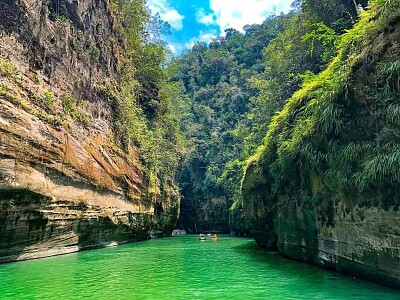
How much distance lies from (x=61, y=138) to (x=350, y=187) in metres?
13.4

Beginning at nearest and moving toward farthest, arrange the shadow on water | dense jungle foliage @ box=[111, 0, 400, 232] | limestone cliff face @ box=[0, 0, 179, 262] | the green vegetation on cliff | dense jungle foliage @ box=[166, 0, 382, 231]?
the green vegetation on cliff, the shadow on water, dense jungle foliage @ box=[111, 0, 400, 232], limestone cliff face @ box=[0, 0, 179, 262], dense jungle foliage @ box=[166, 0, 382, 231]

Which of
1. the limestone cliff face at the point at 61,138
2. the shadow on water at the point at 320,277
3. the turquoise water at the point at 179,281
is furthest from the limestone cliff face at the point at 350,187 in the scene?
the limestone cliff face at the point at 61,138

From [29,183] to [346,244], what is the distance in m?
11.9

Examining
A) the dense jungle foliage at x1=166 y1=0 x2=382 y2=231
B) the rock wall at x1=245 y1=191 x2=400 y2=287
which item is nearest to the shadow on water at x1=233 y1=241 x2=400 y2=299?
the rock wall at x1=245 y1=191 x2=400 y2=287

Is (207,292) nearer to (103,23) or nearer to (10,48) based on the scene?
(10,48)

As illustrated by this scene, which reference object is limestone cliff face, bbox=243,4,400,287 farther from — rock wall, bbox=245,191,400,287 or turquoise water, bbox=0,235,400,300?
turquoise water, bbox=0,235,400,300

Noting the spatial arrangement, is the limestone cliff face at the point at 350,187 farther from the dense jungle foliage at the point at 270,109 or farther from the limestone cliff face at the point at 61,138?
the limestone cliff face at the point at 61,138

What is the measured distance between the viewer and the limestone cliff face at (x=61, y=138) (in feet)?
47.0

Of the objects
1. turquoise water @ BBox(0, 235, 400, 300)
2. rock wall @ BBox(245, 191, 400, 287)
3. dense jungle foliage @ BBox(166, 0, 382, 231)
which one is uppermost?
dense jungle foliage @ BBox(166, 0, 382, 231)

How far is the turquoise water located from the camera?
28.1ft

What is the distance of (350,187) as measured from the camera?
1001cm

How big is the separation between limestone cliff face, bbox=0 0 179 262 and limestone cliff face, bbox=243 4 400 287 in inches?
402

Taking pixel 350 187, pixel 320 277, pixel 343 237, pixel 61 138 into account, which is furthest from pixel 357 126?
pixel 61 138

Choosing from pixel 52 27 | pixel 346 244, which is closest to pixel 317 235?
pixel 346 244
